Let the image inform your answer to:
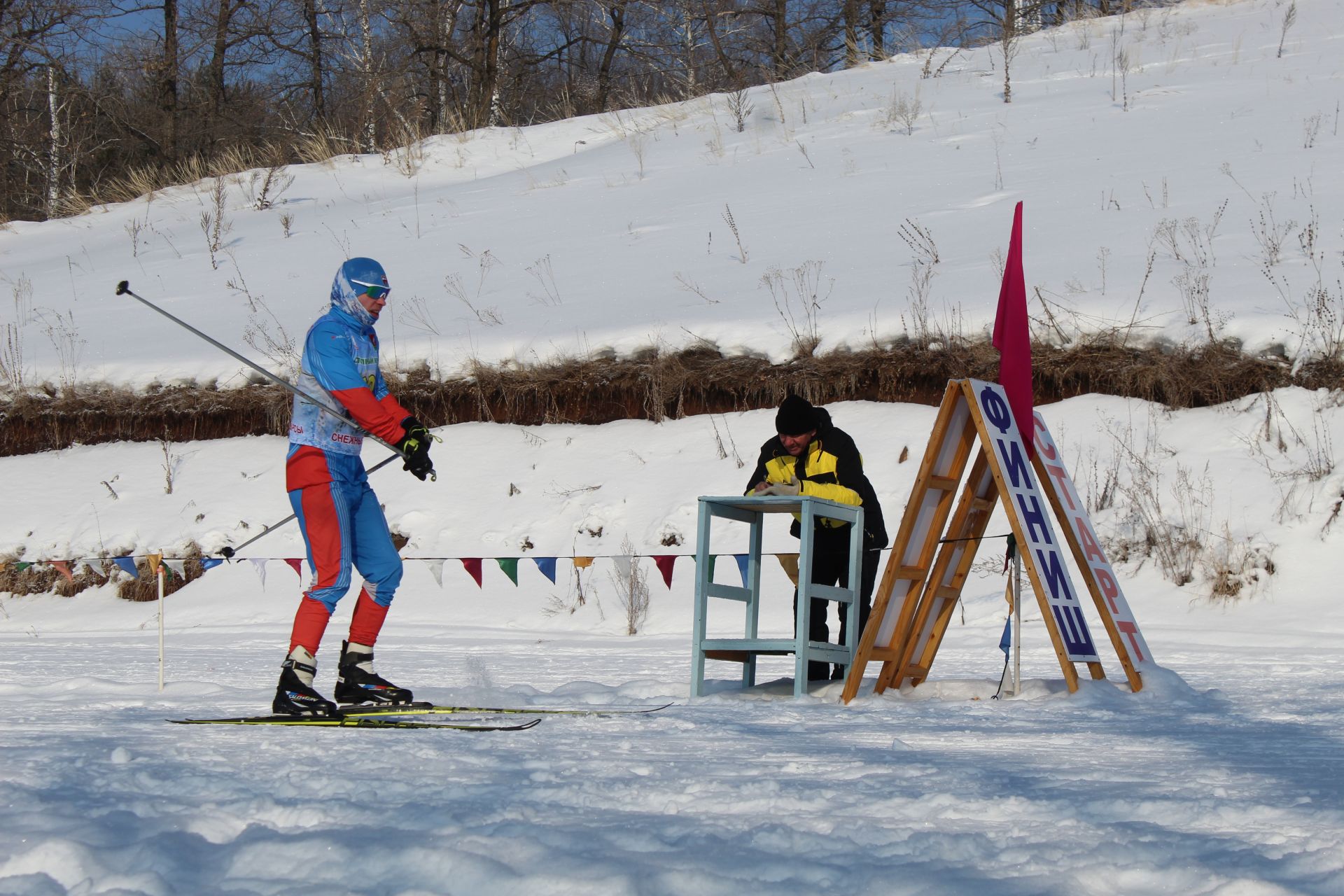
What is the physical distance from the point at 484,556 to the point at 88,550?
4057 mm

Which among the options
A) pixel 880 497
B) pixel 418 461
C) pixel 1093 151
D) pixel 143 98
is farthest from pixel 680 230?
pixel 143 98

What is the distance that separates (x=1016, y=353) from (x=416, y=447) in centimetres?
265

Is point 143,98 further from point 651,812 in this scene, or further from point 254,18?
point 651,812

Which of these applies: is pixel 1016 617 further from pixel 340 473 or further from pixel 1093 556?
pixel 340 473

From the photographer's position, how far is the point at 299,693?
5.52 meters

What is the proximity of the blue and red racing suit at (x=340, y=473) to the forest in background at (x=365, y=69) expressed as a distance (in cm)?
1955

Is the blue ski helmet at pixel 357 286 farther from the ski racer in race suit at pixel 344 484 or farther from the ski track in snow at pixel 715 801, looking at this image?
the ski track in snow at pixel 715 801

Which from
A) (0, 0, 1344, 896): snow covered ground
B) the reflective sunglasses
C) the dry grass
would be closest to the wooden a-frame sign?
(0, 0, 1344, 896): snow covered ground

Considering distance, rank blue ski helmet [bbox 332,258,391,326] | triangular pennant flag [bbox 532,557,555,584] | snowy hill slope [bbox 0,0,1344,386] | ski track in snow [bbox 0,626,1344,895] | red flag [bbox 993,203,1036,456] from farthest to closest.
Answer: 1. snowy hill slope [bbox 0,0,1344,386]
2. triangular pennant flag [bbox 532,557,555,584]
3. red flag [bbox 993,203,1036,456]
4. blue ski helmet [bbox 332,258,391,326]
5. ski track in snow [bbox 0,626,1344,895]

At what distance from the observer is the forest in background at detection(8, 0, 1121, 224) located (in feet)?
85.8

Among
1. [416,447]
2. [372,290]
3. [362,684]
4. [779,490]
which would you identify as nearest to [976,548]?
[779,490]

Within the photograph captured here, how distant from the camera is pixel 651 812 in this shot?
10.6 feet

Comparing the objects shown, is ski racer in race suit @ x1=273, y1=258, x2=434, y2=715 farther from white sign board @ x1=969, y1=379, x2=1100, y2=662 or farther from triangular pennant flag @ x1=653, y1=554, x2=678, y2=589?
triangular pennant flag @ x1=653, y1=554, x2=678, y2=589

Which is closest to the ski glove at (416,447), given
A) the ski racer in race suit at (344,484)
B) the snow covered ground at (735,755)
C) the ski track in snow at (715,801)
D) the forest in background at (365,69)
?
the ski racer in race suit at (344,484)
